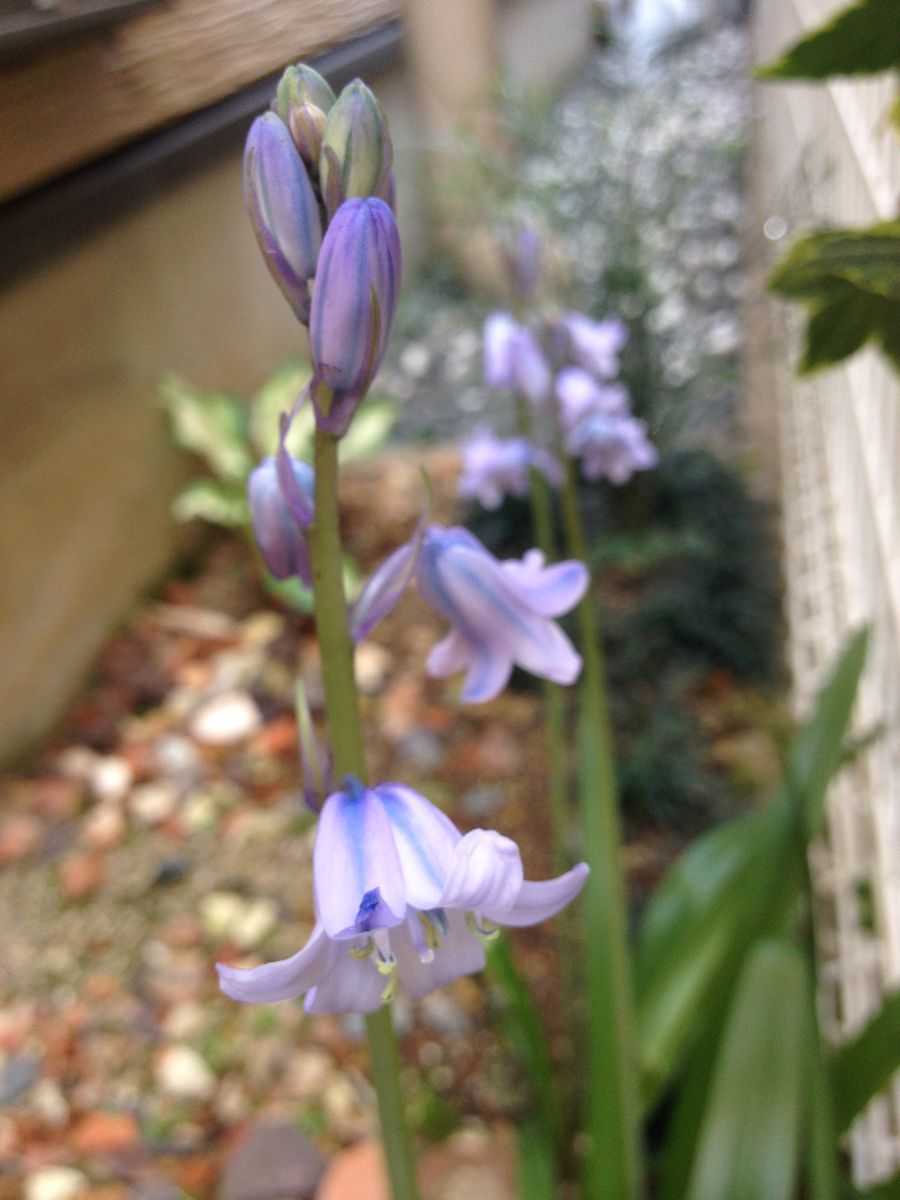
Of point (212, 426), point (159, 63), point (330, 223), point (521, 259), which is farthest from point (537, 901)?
point (212, 426)

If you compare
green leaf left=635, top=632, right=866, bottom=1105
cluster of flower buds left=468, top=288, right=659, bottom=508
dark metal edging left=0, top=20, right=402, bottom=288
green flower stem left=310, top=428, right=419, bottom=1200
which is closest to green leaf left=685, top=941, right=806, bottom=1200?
green leaf left=635, top=632, right=866, bottom=1105

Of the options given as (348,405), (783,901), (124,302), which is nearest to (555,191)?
(124,302)

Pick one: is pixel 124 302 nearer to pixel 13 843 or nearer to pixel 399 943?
pixel 13 843

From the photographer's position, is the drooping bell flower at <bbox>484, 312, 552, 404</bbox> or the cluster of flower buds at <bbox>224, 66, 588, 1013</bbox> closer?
the cluster of flower buds at <bbox>224, 66, 588, 1013</bbox>

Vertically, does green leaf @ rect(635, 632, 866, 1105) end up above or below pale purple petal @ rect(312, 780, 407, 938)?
below

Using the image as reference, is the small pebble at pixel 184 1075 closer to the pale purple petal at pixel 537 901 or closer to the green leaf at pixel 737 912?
the green leaf at pixel 737 912

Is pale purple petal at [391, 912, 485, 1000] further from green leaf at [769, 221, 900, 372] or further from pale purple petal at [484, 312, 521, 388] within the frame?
pale purple petal at [484, 312, 521, 388]

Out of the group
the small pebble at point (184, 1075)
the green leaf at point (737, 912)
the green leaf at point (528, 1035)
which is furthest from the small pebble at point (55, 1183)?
the green leaf at point (737, 912)
